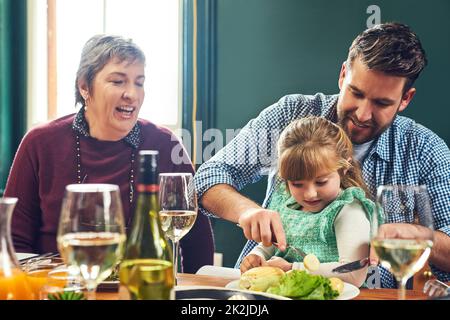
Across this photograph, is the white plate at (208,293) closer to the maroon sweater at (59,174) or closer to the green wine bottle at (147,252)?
the green wine bottle at (147,252)

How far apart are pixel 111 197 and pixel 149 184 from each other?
5 centimetres

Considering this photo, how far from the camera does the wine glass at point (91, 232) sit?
0.72 meters

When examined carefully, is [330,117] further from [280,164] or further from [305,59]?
[305,59]

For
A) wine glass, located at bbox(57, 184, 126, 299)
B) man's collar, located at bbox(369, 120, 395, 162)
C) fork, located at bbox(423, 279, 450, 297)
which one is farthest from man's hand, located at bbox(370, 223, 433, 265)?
man's collar, located at bbox(369, 120, 395, 162)

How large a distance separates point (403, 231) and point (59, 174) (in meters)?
1.47

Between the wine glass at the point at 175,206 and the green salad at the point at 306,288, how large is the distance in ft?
0.84

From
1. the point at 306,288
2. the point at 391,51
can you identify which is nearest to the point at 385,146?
the point at 391,51

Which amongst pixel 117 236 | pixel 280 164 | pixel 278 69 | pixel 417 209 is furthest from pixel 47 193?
pixel 417 209

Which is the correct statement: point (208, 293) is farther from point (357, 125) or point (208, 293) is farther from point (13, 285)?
point (357, 125)

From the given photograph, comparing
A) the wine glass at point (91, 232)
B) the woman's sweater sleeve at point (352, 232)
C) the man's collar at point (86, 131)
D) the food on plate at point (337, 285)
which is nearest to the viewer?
the wine glass at point (91, 232)

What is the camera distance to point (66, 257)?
73 cm

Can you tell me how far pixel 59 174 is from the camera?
6.51ft

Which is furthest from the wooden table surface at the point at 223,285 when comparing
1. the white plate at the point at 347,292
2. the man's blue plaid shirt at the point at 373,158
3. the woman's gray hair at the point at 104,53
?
the woman's gray hair at the point at 104,53

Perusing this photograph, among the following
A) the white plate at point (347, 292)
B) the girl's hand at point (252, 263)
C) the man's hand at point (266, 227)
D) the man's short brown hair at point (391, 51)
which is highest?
the man's short brown hair at point (391, 51)
